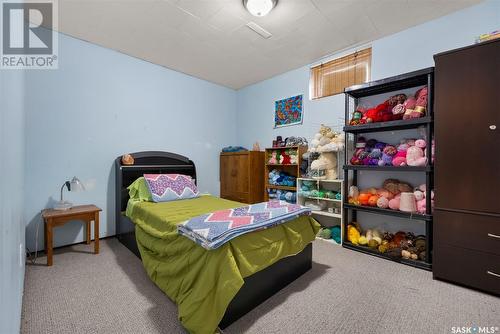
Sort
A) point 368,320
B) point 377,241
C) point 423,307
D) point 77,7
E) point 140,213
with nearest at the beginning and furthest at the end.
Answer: point 368,320 < point 423,307 < point 77,7 < point 140,213 < point 377,241

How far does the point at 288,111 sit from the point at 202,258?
9.62 feet

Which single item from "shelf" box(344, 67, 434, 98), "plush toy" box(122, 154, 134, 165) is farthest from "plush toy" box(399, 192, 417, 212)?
"plush toy" box(122, 154, 134, 165)

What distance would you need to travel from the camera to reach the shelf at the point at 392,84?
7.36 feet

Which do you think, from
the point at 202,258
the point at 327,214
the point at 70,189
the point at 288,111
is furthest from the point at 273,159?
the point at 70,189

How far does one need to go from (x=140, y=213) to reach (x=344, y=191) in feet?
8.05

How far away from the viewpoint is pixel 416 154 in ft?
7.45

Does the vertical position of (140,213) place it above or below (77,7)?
below

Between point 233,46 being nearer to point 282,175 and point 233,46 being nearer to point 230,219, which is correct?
point 282,175

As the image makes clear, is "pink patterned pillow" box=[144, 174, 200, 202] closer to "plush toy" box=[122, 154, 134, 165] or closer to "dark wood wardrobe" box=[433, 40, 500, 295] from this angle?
"plush toy" box=[122, 154, 134, 165]

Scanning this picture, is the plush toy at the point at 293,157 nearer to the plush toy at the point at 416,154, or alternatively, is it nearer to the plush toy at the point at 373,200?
the plush toy at the point at 373,200

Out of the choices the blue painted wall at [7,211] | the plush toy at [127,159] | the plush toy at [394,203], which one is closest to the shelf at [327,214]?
the plush toy at [394,203]

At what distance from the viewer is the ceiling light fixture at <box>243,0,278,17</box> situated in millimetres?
2074

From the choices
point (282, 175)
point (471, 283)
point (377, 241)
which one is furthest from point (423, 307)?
point (282, 175)

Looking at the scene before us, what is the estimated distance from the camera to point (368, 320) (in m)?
1.49
